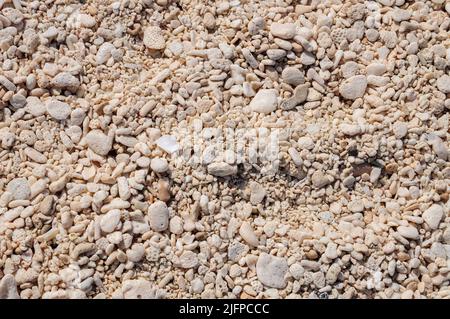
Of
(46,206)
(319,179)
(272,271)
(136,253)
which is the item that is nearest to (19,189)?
(46,206)

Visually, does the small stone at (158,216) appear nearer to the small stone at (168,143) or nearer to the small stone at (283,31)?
the small stone at (168,143)

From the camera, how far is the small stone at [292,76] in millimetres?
1969

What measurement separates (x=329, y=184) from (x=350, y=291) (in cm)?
33

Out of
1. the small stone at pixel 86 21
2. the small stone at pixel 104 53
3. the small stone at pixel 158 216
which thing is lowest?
the small stone at pixel 158 216

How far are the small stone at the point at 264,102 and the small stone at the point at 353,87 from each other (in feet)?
0.73

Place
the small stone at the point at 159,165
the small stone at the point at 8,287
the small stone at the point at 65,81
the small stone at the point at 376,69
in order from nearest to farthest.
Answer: the small stone at the point at 8,287, the small stone at the point at 159,165, the small stone at the point at 65,81, the small stone at the point at 376,69

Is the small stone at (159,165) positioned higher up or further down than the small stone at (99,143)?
further down

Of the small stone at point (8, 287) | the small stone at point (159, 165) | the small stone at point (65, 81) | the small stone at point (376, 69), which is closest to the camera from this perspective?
the small stone at point (8, 287)

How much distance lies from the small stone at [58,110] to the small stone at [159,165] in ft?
1.02

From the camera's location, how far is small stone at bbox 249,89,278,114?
6.34 feet

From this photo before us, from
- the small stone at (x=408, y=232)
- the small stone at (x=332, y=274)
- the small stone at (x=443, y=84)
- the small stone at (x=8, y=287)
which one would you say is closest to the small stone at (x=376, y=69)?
the small stone at (x=443, y=84)

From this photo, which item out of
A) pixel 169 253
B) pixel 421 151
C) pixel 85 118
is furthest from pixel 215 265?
pixel 421 151

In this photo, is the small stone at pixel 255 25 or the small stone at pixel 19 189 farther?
the small stone at pixel 255 25

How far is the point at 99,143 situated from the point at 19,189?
0.26 meters
